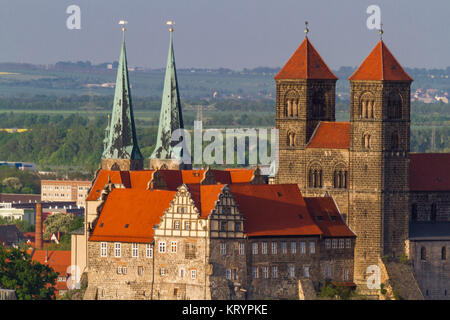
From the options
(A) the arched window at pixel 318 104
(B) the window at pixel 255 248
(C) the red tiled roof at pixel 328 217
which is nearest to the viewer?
(B) the window at pixel 255 248

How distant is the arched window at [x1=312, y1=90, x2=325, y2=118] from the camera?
392 feet

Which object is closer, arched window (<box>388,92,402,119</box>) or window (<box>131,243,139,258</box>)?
window (<box>131,243,139,258</box>)

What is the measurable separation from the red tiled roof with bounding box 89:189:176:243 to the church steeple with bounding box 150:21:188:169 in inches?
1011

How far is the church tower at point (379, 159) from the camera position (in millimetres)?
114312

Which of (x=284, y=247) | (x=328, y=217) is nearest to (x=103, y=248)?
(x=284, y=247)

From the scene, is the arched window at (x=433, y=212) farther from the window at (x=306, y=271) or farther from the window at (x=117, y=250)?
the window at (x=117, y=250)

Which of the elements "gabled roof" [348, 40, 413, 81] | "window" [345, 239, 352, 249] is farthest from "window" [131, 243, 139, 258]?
"gabled roof" [348, 40, 413, 81]

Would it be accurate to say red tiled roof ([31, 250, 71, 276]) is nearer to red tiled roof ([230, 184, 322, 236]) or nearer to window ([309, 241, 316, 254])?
red tiled roof ([230, 184, 322, 236])

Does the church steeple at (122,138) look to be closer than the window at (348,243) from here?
No

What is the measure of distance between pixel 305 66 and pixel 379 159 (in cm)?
808

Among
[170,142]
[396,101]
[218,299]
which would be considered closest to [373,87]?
[396,101]

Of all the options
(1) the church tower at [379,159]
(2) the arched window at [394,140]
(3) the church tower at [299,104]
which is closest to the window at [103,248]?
(3) the church tower at [299,104]

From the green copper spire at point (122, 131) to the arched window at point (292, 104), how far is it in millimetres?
21471

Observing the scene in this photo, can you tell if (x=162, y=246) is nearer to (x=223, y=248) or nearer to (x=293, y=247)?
(x=223, y=248)
